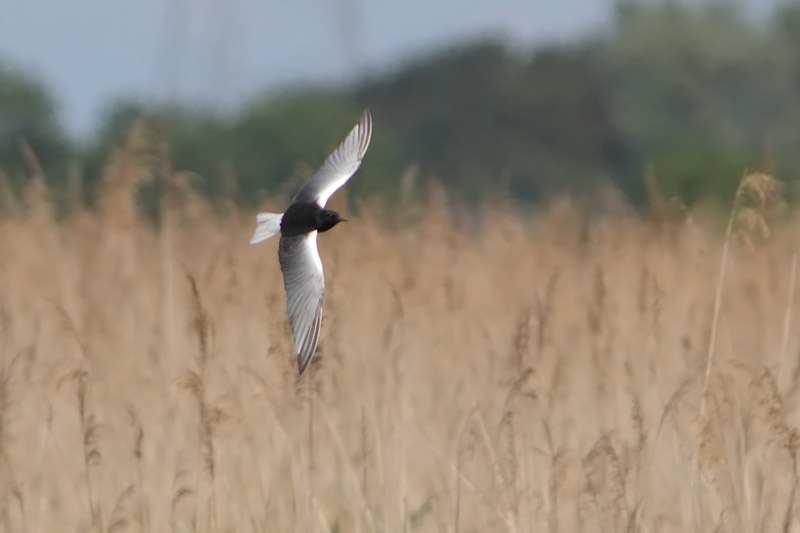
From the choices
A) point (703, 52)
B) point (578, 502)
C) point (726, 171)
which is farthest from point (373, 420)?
point (703, 52)

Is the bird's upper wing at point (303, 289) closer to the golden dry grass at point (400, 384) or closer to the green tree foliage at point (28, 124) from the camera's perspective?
the golden dry grass at point (400, 384)

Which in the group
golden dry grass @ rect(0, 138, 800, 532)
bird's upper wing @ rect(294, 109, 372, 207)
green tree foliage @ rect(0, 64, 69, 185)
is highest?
green tree foliage @ rect(0, 64, 69, 185)

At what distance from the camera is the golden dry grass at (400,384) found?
8.79 feet

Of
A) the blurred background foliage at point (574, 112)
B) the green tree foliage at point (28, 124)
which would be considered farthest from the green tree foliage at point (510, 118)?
the green tree foliage at point (28, 124)

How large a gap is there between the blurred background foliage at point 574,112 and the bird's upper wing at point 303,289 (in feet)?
54.9

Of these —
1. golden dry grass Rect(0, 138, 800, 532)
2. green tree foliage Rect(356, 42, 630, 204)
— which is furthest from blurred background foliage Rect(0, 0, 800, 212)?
golden dry grass Rect(0, 138, 800, 532)

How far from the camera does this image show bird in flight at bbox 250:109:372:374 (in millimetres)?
2426

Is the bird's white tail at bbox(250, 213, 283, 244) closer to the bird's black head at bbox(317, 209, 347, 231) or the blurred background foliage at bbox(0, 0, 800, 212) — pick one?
the bird's black head at bbox(317, 209, 347, 231)

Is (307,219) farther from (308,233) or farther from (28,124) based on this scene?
(28,124)

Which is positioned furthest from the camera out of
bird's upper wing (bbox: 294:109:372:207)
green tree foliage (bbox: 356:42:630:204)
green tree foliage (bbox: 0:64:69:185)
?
green tree foliage (bbox: 356:42:630:204)

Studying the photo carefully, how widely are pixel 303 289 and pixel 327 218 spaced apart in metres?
0.35

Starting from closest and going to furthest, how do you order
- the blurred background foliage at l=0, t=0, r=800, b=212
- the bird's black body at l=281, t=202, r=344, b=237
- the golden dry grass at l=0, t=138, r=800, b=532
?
the golden dry grass at l=0, t=138, r=800, b=532, the bird's black body at l=281, t=202, r=344, b=237, the blurred background foliage at l=0, t=0, r=800, b=212

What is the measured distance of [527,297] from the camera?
195 inches

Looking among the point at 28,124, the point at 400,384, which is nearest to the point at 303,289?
the point at 400,384
